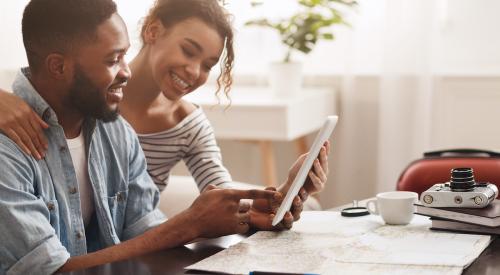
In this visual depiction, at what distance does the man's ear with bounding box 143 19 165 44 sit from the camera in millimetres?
2139

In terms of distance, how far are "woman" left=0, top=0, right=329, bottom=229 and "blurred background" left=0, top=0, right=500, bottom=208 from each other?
3.61 feet

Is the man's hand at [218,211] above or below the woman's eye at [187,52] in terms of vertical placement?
below

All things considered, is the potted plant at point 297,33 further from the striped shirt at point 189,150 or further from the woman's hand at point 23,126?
the woman's hand at point 23,126

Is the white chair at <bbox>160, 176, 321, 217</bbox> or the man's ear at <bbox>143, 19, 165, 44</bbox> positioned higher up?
the man's ear at <bbox>143, 19, 165, 44</bbox>

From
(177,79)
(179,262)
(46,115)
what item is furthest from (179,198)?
(179,262)

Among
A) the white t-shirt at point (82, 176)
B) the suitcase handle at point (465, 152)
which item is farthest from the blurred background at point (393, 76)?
the white t-shirt at point (82, 176)

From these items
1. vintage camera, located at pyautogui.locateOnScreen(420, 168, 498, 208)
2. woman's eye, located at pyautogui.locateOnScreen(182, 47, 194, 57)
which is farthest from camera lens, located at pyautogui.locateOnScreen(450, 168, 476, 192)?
woman's eye, located at pyautogui.locateOnScreen(182, 47, 194, 57)

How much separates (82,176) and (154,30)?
61 cm

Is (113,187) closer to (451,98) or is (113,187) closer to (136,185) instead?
(136,185)

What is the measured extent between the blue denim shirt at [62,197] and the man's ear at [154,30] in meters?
0.42

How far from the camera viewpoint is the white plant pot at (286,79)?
129 inches

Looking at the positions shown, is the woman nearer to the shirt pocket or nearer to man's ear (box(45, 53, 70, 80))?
the shirt pocket

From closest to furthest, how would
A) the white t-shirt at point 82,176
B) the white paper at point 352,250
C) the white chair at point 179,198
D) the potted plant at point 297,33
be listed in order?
1. the white paper at point 352,250
2. the white t-shirt at point 82,176
3. the white chair at point 179,198
4. the potted plant at point 297,33

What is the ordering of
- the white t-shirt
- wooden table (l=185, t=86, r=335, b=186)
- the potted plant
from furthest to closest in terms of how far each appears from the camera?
1. the potted plant
2. wooden table (l=185, t=86, r=335, b=186)
3. the white t-shirt
